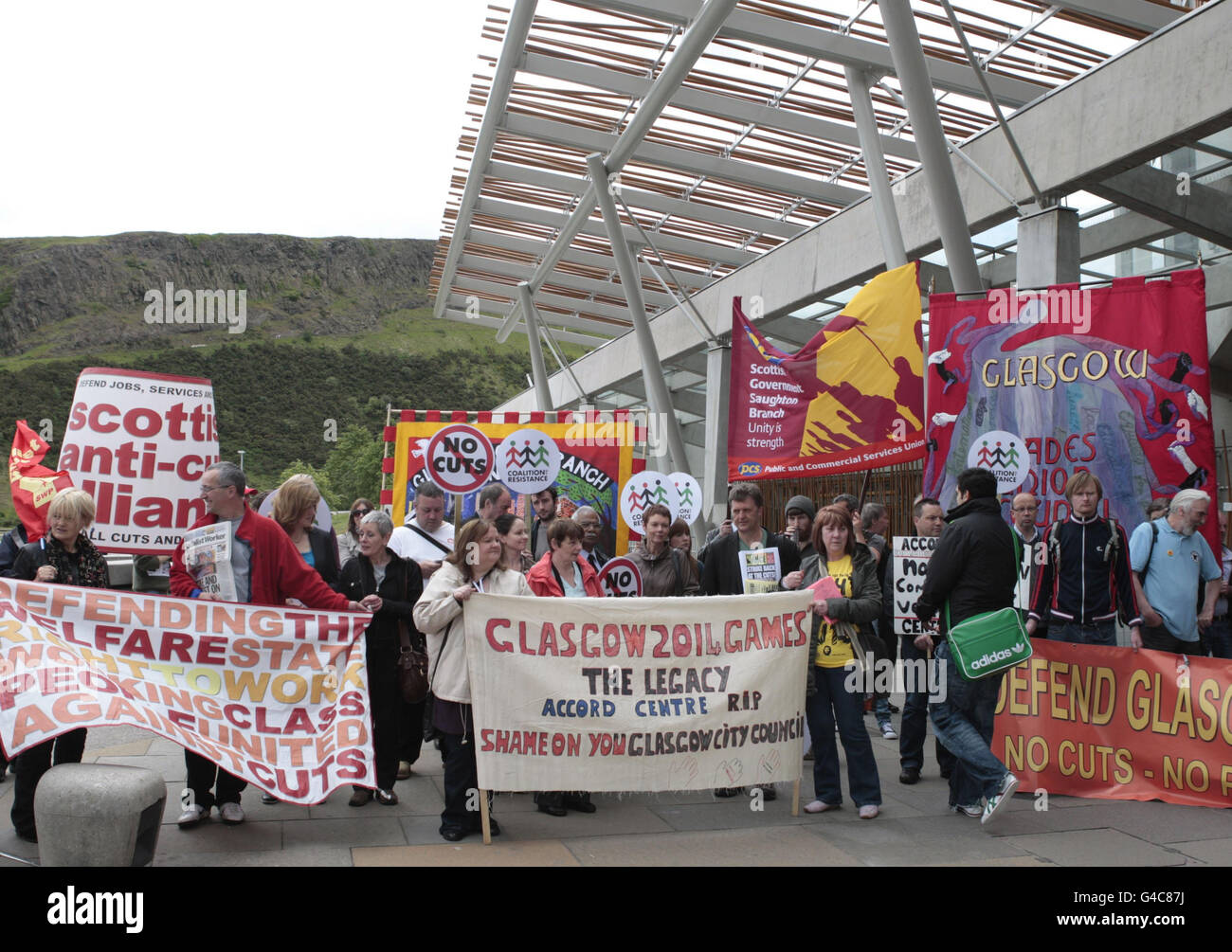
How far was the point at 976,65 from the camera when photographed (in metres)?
9.45

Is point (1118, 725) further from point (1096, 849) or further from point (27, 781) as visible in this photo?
point (27, 781)

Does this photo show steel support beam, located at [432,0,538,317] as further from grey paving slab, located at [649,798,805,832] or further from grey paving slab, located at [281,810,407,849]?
grey paving slab, located at [281,810,407,849]

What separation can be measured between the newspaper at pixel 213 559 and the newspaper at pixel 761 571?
3183mm

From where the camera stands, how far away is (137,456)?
9.13m

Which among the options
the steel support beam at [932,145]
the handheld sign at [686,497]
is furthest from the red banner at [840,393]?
the handheld sign at [686,497]

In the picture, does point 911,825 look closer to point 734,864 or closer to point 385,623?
point 734,864

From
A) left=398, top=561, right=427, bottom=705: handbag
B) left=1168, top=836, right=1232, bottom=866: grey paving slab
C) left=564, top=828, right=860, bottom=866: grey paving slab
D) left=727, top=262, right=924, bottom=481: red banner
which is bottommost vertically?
left=564, top=828, right=860, bottom=866: grey paving slab

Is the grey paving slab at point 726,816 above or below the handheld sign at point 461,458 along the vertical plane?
below

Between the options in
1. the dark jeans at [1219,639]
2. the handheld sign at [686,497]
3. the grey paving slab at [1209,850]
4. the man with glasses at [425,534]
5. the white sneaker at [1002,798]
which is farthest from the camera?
the handheld sign at [686,497]

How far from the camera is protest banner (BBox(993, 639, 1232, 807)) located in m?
A: 6.95

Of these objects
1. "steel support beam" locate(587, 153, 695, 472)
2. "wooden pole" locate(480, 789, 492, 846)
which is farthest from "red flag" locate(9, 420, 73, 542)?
"steel support beam" locate(587, 153, 695, 472)

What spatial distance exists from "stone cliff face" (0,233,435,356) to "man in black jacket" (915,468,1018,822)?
445 ft

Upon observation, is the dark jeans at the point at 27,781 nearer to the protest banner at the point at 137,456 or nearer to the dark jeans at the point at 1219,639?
the protest banner at the point at 137,456

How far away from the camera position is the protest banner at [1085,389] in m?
8.87
